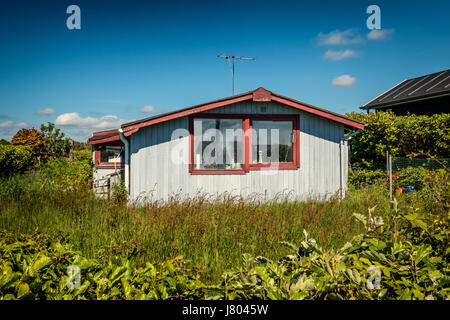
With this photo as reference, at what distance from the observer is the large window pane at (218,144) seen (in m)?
10.2

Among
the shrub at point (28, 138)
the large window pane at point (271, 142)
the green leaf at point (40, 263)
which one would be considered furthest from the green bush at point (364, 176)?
the shrub at point (28, 138)

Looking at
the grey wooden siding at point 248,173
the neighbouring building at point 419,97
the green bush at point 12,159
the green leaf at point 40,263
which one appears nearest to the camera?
the green leaf at point 40,263

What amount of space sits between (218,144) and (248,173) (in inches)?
53.5

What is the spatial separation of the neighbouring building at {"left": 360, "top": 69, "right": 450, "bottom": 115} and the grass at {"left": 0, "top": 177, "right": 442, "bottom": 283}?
14715 mm

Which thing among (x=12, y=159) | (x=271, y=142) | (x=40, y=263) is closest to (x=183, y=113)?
(x=271, y=142)

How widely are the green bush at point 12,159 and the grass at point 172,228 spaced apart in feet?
30.3

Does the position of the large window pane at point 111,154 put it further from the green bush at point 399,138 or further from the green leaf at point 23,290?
the green leaf at point 23,290

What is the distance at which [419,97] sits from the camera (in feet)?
60.8

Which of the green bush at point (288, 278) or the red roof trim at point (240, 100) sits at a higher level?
the red roof trim at point (240, 100)

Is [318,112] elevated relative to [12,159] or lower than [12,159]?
elevated

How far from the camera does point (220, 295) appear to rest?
5.86 ft

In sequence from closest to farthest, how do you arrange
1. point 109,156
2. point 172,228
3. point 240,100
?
point 172,228 < point 240,100 < point 109,156

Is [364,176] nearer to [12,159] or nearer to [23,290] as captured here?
[23,290]

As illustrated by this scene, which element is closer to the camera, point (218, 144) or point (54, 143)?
point (218, 144)
